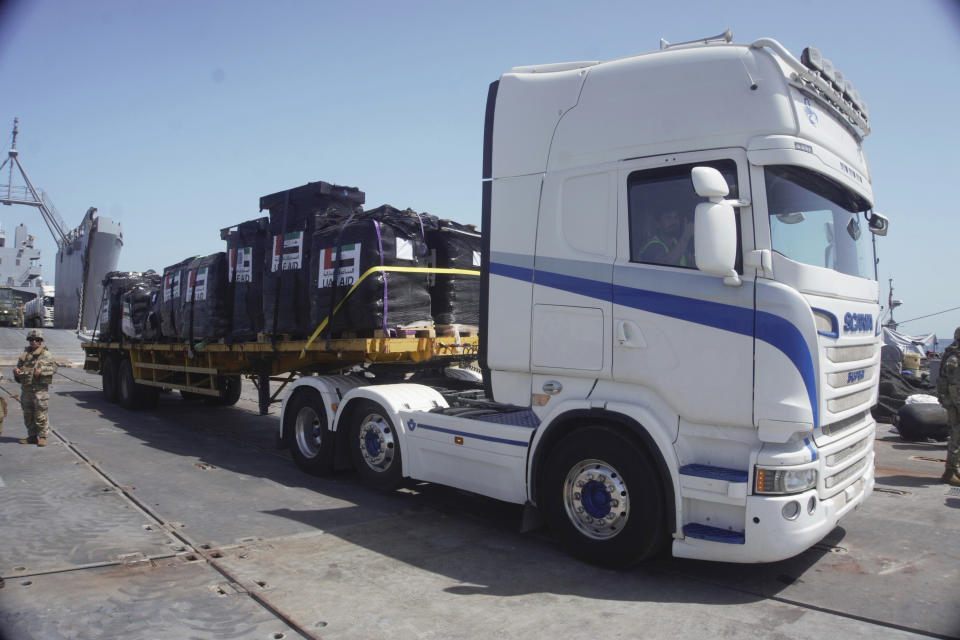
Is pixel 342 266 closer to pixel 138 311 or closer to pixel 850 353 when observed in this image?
pixel 850 353

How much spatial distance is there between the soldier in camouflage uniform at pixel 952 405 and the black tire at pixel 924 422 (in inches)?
133

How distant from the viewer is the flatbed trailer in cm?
737

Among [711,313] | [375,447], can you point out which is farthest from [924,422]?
[375,447]

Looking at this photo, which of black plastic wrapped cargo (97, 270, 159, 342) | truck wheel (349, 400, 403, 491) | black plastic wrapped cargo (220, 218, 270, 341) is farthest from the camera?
black plastic wrapped cargo (97, 270, 159, 342)

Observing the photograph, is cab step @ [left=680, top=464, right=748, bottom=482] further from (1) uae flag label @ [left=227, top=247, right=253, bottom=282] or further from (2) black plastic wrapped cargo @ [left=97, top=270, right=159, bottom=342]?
(2) black plastic wrapped cargo @ [left=97, top=270, right=159, bottom=342]

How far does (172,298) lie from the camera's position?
11375 mm

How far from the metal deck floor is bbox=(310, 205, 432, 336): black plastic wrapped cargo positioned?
1.88 metres

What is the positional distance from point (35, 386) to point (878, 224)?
34.9 ft

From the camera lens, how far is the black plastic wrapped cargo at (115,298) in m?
14.5

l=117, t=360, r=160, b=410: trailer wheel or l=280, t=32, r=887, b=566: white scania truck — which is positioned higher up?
l=280, t=32, r=887, b=566: white scania truck

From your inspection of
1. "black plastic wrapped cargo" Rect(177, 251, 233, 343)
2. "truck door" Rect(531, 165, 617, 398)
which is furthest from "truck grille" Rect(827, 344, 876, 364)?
"black plastic wrapped cargo" Rect(177, 251, 233, 343)

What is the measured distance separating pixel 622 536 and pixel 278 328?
17.9 feet

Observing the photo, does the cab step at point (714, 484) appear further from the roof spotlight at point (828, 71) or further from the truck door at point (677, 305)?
the roof spotlight at point (828, 71)

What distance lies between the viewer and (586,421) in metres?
4.90
